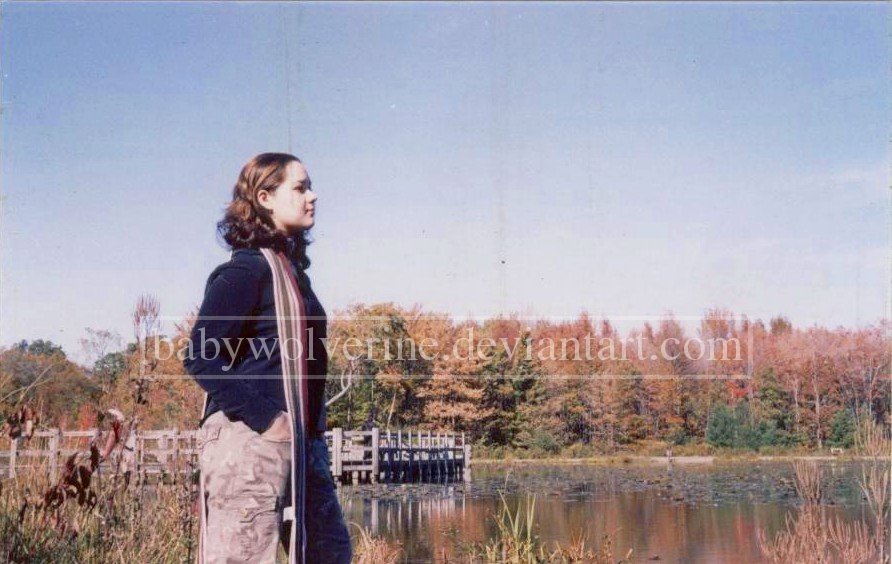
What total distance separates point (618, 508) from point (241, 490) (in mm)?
10351

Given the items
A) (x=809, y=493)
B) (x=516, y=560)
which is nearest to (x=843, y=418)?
(x=809, y=493)

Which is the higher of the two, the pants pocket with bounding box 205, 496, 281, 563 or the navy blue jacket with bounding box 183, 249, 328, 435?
the navy blue jacket with bounding box 183, 249, 328, 435

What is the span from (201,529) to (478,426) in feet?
37.5

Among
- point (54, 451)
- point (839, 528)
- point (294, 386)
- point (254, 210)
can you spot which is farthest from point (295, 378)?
point (839, 528)

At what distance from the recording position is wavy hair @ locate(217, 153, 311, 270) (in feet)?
6.20

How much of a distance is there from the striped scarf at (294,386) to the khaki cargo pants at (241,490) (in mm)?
21

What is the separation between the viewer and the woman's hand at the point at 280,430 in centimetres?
169

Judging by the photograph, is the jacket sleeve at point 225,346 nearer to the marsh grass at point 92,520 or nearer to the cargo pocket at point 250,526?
the cargo pocket at point 250,526

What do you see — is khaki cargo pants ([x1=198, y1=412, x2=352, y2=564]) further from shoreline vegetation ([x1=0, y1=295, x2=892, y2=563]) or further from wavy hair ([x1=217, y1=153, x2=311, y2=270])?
shoreline vegetation ([x1=0, y1=295, x2=892, y2=563])

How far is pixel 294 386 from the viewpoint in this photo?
1.75 metres

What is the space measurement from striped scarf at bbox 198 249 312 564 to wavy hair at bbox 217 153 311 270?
7cm

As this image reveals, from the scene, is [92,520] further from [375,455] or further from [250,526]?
[375,455]

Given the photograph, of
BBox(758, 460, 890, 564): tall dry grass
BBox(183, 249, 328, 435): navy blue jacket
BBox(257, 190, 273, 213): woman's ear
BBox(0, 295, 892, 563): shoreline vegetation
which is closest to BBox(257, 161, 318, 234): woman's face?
BBox(257, 190, 273, 213): woman's ear

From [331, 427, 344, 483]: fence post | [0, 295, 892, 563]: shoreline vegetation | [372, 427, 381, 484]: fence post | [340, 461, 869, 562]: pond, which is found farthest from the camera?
[372, 427, 381, 484]: fence post
